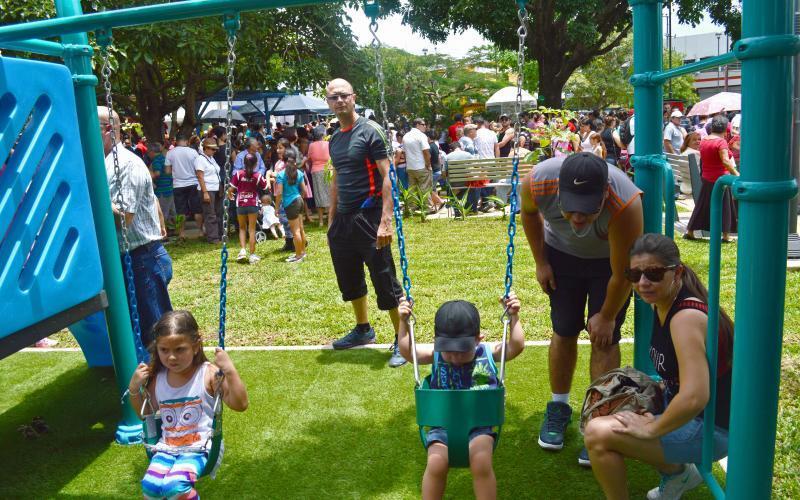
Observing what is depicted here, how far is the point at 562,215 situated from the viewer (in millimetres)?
3547

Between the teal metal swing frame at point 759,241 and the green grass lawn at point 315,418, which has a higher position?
the teal metal swing frame at point 759,241

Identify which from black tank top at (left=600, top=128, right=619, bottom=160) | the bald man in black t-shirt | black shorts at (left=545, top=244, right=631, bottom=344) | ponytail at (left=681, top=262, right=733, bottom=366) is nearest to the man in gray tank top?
black shorts at (left=545, top=244, right=631, bottom=344)

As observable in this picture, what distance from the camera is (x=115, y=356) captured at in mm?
4434

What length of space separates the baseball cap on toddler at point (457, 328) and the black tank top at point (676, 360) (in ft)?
2.52

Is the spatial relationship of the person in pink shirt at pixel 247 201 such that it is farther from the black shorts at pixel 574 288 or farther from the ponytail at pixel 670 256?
the ponytail at pixel 670 256

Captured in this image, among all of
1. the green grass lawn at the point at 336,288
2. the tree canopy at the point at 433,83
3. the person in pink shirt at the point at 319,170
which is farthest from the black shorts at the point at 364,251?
the tree canopy at the point at 433,83

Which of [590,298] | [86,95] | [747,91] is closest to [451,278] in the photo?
[590,298]

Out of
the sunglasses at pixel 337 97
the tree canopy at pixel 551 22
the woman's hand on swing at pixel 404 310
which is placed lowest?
the woman's hand on swing at pixel 404 310

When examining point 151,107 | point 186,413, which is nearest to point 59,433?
point 186,413

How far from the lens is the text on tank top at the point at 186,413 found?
3299 mm

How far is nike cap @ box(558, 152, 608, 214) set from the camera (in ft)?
10.1

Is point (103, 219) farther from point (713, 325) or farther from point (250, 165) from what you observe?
point (250, 165)

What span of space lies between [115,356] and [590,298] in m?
2.80

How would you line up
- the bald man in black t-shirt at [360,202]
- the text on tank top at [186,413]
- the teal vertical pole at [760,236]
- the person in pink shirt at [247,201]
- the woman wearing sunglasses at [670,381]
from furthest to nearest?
the person in pink shirt at [247,201] → the bald man in black t-shirt at [360,202] → the text on tank top at [186,413] → the woman wearing sunglasses at [670,381] → the teal vertical pole at [760,236]
